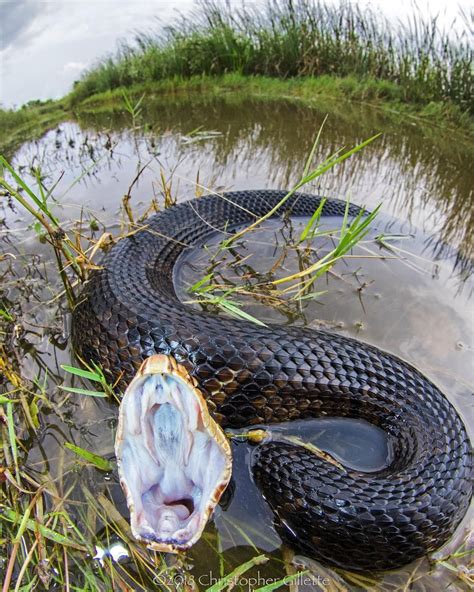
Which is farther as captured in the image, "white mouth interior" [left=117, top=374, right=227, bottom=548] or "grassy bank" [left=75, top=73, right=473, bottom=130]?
"grassy bank" [left=75, top=73, right=473, bottom=130]

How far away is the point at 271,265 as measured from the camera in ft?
12.9

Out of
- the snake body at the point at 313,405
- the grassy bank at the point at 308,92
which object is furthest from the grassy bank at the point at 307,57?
the snake body at the point at 313,405

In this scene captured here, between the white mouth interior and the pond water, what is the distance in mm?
382

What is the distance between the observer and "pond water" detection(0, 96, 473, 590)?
87.8 inches

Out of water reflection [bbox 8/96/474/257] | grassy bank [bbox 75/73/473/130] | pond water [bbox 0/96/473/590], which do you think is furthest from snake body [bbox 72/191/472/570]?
grassy bank [bbox 75/73/473/130]

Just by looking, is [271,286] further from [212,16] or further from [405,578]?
[212,16]

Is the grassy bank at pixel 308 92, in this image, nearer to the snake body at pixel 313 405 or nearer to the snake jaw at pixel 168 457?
the snake body at pixel 313 405

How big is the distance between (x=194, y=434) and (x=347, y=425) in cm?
106

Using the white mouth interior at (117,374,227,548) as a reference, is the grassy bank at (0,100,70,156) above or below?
above

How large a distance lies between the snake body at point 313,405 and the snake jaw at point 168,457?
0.49m

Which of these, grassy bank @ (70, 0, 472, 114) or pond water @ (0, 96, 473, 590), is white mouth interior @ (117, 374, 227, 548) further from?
grassy bank @ (70, 0, 472, 114)

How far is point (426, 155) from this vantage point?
6316 millimetres

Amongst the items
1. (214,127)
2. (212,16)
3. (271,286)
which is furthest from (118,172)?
(212,16)

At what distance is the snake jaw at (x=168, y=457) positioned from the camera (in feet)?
5.22
